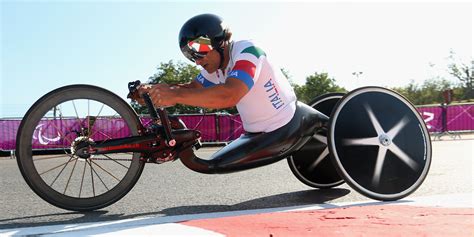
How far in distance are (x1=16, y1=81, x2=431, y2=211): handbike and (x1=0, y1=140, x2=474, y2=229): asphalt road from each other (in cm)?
22

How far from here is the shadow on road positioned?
9.36 ft

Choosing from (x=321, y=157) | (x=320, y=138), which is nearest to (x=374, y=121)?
(x=320, y=138)

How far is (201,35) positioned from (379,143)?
1668 millimetres

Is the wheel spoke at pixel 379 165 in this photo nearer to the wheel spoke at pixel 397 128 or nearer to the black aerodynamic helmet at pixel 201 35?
the wheel spoke at pixel 397 128

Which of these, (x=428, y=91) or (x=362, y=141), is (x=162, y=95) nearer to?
(x=362, y=141)

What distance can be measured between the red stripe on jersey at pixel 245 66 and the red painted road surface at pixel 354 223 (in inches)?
40.5

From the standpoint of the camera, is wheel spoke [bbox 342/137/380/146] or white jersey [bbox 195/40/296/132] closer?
white jersey [bbox 195/40/296/132]

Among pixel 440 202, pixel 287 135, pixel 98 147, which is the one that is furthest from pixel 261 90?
pixel 440 202

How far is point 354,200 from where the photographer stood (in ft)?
11.8

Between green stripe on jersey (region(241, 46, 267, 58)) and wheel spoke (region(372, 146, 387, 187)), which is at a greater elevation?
green stripe on jersey (region(241, 46, 267, 58))

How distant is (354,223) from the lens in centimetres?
245

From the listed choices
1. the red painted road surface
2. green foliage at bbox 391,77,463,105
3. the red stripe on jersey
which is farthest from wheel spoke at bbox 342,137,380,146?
green foliage at bbox 391,77,463,105

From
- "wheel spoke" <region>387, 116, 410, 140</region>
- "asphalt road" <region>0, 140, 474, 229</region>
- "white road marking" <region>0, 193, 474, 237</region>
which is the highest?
"wheel spoke" <region>387, 116, 410, 140</region>

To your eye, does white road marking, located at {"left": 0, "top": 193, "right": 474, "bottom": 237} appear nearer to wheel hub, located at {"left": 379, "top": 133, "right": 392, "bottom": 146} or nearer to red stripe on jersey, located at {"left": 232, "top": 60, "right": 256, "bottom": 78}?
wheel hub, located at {"left": 379, "top": 133, "right": 392, "bottom": 146}
